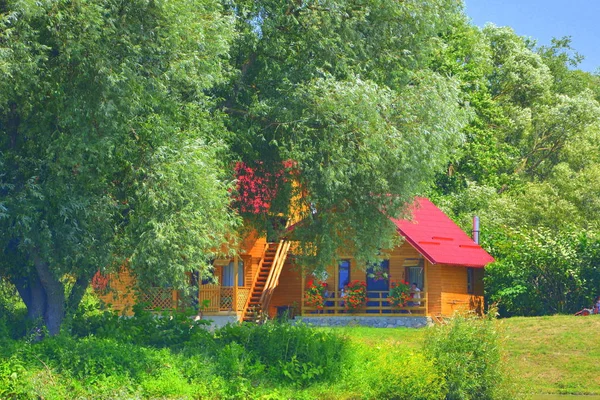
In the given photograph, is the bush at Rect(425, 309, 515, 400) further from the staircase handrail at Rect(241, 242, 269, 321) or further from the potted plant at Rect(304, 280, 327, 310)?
the staircase handrail at Rect(241, 242, 269, 321)

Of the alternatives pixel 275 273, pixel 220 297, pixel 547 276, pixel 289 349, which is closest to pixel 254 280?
pixel 275 273

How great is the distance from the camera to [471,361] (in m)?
25.5

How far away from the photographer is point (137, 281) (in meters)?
25.2

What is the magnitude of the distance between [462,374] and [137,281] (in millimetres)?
8137

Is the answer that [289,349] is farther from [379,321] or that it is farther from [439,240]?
[439,240]

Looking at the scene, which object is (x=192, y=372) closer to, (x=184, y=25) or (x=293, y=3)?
(x=184, y=25)

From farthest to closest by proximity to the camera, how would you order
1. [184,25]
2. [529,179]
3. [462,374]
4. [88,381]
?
[529,179], [462,374], [184,25], [88,381]

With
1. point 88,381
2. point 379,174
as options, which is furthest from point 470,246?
point 88,381

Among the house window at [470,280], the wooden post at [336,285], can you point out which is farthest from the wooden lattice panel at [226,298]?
the house window at [470,280]

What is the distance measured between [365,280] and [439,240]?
3.56 meters

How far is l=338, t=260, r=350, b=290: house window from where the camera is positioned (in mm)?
44781

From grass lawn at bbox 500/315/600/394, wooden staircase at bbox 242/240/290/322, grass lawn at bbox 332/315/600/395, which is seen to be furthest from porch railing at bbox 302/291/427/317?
grass lawn at bbox 500/315/600/394

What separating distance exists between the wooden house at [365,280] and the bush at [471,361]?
51.5 ft

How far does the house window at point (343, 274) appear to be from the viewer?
147ft
